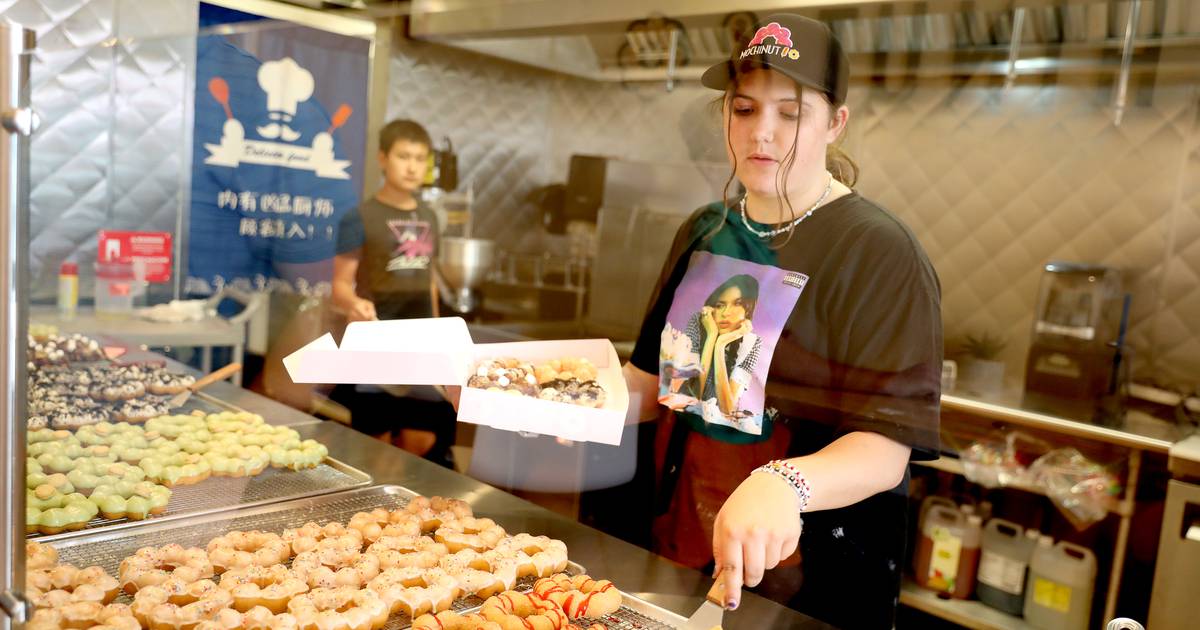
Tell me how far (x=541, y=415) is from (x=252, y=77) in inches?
53.5

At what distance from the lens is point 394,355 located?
116 cm

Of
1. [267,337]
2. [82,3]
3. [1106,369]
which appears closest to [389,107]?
[82,3]

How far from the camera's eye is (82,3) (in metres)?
2.62

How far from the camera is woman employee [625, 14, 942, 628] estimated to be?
3.26 feet

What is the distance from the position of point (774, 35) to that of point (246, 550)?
2.96ft

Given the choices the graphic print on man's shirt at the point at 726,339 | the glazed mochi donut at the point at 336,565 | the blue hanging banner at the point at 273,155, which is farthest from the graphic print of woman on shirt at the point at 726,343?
the blue hanging banner at the point at 273,155

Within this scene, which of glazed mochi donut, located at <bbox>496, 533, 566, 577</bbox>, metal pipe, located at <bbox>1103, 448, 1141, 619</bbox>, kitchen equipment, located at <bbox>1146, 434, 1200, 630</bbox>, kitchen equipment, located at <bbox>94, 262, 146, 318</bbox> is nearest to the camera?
glazed mochi donut, located at <bbox>496, 533, 566, 577</bbox>

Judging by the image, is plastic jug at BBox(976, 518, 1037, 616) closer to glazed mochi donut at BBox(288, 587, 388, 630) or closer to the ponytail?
the ponytail

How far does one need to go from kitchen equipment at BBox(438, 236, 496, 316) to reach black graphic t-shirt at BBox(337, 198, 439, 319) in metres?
0.08

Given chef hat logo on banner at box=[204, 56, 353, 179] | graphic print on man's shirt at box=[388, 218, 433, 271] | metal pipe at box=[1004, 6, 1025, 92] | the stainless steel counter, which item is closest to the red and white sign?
chef hat logo on banner at box=[204, 56, 353, 179]

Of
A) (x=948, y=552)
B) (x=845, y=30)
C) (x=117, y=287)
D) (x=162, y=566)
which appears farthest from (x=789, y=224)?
(x=117, y=287)

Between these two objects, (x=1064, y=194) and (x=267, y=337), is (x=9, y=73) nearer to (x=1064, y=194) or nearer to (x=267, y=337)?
(x=267, y=337)

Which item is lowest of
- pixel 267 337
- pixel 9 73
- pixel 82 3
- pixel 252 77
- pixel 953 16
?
pixel 267 337

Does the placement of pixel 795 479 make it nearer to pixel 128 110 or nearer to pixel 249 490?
pixel 249 490
